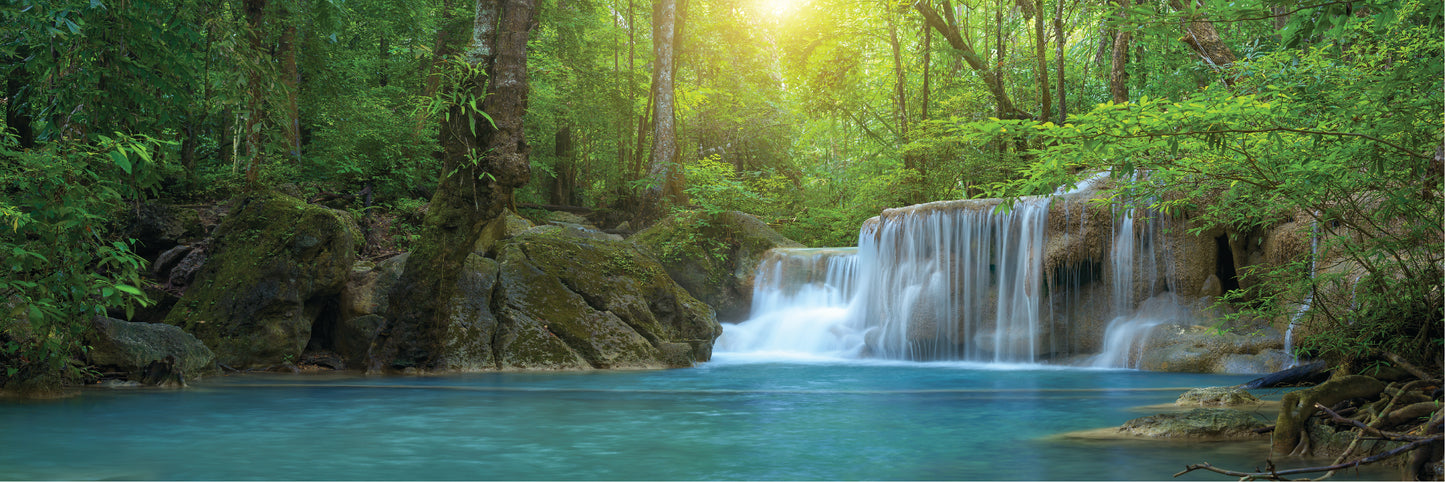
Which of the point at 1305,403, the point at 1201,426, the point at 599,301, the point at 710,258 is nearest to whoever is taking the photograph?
the point at 1305,403

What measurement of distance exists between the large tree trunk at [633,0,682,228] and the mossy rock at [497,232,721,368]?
19.9 ft

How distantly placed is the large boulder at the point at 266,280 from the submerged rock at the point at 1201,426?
969cm

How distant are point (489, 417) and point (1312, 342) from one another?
5.92 m

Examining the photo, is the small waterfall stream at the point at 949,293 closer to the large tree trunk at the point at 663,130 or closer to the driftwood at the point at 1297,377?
the large tree trunk at the point at 663,130

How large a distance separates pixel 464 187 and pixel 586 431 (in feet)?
16.9

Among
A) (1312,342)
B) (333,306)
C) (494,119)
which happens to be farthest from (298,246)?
(1312,342)

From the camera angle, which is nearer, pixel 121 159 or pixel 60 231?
pixel 121 159

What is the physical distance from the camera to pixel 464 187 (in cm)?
1075

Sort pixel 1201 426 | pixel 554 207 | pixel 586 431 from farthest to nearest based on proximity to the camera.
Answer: pixel 554 207 < pixel 586 431 < pixel 1201 426

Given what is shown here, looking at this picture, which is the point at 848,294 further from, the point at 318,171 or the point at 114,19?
the point at 114,19

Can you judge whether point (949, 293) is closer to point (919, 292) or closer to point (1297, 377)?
point (919, 292)

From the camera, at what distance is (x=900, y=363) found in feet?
46.0

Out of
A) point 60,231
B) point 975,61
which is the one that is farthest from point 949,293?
point 60,231

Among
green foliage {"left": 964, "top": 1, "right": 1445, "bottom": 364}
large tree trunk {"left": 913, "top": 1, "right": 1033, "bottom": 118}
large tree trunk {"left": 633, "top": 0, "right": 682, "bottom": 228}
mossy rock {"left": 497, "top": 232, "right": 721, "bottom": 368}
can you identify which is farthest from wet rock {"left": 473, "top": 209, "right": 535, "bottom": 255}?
large tree trunk {"left": 913, "top": 1, "right": 1033, "bottom": 118}
